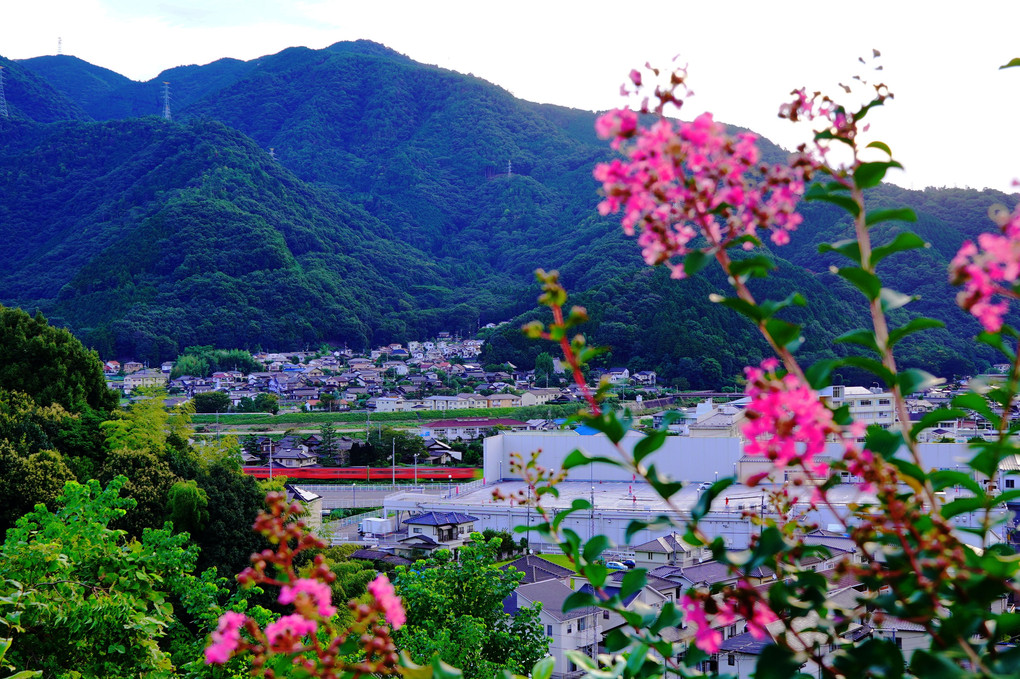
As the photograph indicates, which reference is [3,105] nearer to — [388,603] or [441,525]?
[441,525]

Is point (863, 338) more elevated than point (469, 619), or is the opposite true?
point (863, 338)

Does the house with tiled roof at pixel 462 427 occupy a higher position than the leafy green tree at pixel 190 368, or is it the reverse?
the leafy green tree at pixel 190 368

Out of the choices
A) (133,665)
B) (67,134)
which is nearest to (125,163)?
(67,134)

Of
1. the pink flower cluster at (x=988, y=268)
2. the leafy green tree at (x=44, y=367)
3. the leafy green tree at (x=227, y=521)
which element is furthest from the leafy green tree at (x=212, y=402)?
the pink flower cluster at (x=988, y=268)

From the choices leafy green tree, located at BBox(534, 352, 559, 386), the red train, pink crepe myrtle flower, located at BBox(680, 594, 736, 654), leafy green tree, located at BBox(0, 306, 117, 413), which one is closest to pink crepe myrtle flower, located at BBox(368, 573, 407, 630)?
pink crepe myrtle flower, located at BBox(680, 594, 736, 654)

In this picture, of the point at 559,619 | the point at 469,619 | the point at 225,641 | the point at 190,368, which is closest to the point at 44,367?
the point at 559,619

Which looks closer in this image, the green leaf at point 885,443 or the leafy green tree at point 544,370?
the green leaf at point 885,443

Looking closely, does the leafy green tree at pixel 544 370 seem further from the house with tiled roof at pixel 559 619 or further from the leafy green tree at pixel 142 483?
the leafy green tree at pixel 142 483

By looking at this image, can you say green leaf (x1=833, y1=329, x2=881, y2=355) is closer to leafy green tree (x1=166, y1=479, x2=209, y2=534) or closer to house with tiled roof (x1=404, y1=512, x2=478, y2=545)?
leafy green tree (x1=166, y1=479, x2=209, y2=534)
